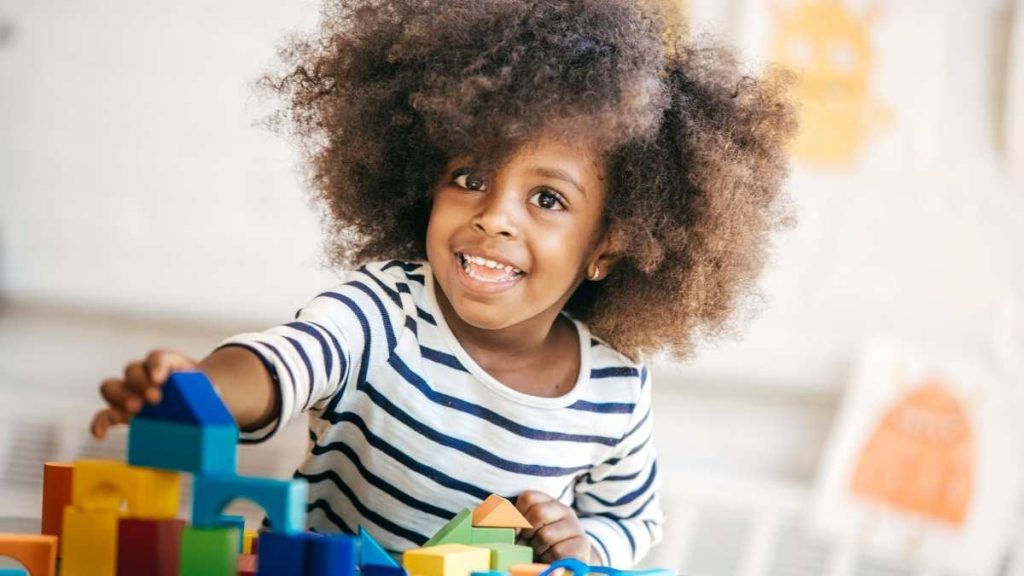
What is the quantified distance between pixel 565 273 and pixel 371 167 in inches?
7.0

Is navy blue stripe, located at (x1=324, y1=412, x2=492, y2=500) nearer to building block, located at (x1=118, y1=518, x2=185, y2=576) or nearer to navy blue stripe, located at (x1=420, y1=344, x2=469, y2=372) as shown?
navy blue stripe, located at (x1=420, y1=344, x2=469, y2=372)

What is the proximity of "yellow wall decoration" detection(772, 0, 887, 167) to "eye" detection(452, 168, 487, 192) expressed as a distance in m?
1.14

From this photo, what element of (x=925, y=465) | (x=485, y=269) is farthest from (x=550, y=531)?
(x=925, y=465)

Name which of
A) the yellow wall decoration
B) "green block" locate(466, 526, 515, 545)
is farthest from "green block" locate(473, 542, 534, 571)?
the yellow wall decoration

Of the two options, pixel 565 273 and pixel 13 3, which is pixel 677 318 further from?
pixel 13 3

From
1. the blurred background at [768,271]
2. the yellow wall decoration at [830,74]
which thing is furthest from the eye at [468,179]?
the yellow wall decoration at [830,74]

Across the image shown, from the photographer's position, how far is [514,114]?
2.70 ft

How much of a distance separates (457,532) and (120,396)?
9.7 inches

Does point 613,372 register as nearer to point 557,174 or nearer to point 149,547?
point 557,174

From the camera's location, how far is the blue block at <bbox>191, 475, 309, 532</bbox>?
574 mm

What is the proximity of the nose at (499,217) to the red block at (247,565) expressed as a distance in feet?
0.90

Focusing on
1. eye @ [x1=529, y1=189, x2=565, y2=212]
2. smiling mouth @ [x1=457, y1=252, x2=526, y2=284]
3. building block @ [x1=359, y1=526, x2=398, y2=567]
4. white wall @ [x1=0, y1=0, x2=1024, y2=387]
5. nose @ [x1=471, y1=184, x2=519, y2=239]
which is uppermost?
white wall @ [x1=0, y1=0, x2=1024, y2=387]

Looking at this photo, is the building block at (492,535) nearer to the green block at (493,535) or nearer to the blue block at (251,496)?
the green block at (493,535)

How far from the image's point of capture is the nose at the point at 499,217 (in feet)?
2.76
